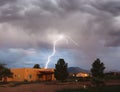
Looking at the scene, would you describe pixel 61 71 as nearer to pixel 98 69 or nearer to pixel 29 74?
pixel 98 69

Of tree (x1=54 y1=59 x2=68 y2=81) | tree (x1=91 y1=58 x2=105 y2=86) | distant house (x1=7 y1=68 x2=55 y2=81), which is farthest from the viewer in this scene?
distant house (x1=7 y1=68 x2=55 y2=81)

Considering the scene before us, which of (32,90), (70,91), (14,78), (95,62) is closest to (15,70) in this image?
(14,78)

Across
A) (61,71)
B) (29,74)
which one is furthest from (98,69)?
(29,74)

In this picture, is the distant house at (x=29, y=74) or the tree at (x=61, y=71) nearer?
the tree at (x=61, y=71)

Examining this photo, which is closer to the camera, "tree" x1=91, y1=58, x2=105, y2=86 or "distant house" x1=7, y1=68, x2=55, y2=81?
"tree" x1=91, y1=58, x2=105, y2=86

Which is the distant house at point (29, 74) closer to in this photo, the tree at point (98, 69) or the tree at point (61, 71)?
the tree at point (61, 71)

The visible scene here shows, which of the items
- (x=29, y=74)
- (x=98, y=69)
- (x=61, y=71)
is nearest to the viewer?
(x=98, y=69)

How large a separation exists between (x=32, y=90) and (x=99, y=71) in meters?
18.5

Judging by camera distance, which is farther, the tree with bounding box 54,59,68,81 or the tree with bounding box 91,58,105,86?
the tree with bounding box 54,59,68,81

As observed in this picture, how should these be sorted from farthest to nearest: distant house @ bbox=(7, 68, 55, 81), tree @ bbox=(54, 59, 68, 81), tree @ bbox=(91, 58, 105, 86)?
1. distant house @ bbox=(7, 68, 55, 81)
2. tree @ bbox=(54, 59, 68, 81)
3. tree @ bbox=(91, 58, 105, 86)

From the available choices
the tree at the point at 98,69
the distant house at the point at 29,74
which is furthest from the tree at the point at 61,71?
the distant house at the point at 29,74

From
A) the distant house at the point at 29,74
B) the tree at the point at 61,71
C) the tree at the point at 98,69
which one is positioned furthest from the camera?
the distant house at the point at 29,74

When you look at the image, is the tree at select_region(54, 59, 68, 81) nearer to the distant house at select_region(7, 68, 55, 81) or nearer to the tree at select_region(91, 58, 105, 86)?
the tree at select_region(91, 58, 105, 86)

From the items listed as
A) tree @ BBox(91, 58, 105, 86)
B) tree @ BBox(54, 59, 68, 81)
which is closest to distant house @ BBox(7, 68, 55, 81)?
tree @ BBox(54, 59, 68, 81)
